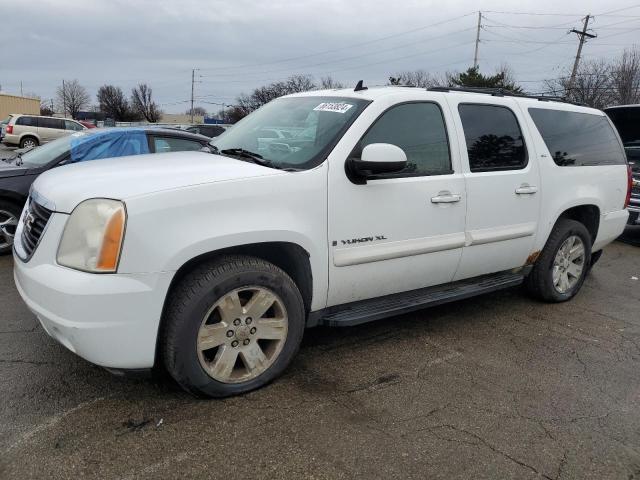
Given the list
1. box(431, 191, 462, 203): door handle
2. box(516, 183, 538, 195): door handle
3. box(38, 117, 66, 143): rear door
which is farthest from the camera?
box(38, 117, 66, 143): rear door

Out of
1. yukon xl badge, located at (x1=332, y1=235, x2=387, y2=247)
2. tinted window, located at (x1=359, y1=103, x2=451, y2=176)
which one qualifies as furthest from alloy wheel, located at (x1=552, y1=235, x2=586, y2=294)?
yukon xl badge, located at (x1=332, y1=235, x2=387, y2=247)

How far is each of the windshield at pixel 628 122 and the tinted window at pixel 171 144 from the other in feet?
20.8

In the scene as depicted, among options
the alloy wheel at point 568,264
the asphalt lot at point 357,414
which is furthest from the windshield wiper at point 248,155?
the alloy wheel at point 568,264

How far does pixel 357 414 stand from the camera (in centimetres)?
288

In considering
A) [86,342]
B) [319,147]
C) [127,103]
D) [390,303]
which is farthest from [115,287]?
[127,103]

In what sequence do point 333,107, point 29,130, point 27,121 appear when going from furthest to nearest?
1. point 27,121
2. point 29,130
3. point 333,107

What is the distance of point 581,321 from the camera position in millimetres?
4602

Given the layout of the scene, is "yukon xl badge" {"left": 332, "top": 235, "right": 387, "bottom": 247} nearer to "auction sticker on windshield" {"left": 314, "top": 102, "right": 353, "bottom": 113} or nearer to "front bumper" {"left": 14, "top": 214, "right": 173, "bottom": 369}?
"auction sticker on windshield" {"left": 314, "top": 102, "right": 353, "bottom": 113}

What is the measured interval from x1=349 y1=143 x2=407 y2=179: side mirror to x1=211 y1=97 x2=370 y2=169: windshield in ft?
0.71

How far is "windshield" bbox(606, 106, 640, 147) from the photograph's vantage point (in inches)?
313

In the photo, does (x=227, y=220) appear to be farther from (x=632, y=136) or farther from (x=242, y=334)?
(x=632, y=136)

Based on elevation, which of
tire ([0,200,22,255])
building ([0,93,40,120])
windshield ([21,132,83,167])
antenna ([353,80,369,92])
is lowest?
tire ([0,200,22,255])

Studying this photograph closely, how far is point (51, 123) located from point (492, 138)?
24990 millimetres

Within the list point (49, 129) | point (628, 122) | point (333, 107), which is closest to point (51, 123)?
point (49, 129)
